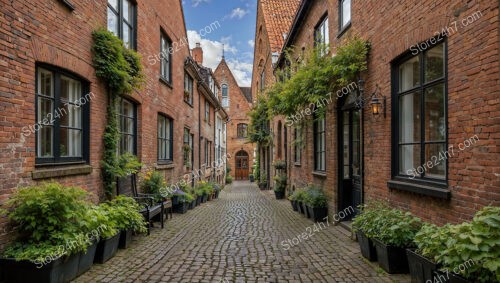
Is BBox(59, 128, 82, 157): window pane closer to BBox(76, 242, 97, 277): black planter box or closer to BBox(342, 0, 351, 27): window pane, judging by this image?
BBox(76, 242, 97, 277): black planter box

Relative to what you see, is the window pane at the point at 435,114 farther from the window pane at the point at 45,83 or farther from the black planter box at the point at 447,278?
the window pane at the point at 45,83

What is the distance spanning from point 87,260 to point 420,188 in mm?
4811

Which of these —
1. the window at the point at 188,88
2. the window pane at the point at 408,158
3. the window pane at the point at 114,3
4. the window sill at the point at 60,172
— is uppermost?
the window pane at the point at 114,3

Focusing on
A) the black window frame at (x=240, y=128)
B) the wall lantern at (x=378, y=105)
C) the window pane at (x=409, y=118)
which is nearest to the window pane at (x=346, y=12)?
the wall lantern at (x=378, y=105)

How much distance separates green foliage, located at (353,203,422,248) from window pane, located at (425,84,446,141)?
3.88 feet

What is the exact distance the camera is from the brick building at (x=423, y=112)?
3736 millimetres

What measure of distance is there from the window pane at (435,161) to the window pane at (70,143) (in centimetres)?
569

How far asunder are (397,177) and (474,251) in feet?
8.92

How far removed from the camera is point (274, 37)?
799 inches

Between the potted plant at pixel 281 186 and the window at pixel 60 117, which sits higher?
the window at pixel 60 117

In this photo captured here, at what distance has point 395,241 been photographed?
453cm

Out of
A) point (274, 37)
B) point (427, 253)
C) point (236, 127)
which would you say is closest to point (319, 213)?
point (427, 253)

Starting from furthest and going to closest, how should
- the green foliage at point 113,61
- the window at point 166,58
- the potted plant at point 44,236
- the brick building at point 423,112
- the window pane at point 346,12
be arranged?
the window at point 166,58
the window pane at point 346,12
the green foliage at point 113,61
the potted plant at point 44,236
the brick building at point 423,112

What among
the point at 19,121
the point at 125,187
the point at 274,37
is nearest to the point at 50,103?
the point at 19,121
